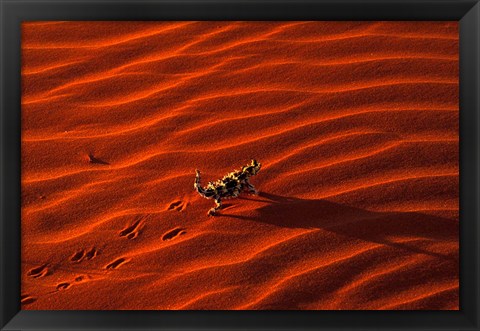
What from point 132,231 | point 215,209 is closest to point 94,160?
point 132,231

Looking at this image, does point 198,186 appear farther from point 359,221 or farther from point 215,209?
point 359,221

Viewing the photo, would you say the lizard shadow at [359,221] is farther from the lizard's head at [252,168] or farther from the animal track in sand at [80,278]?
the animal track in sand at [80,278]

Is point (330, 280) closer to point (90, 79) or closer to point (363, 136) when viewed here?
point (363, 136)

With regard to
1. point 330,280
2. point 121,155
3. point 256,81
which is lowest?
point 330,280

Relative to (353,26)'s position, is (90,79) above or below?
below

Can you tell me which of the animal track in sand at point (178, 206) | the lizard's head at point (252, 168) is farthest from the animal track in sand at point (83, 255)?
the lizard's head at point (252, 168)

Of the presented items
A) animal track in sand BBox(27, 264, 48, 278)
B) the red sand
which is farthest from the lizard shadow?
animal track in sand BBox(27, 264, 48, 278)

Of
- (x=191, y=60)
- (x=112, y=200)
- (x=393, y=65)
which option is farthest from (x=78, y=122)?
(x=393, y=65)
